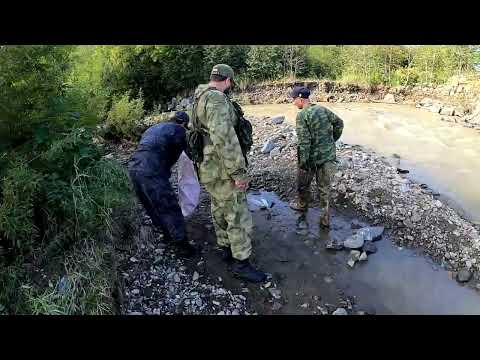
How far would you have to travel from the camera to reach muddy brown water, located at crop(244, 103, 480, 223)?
21.0 feet

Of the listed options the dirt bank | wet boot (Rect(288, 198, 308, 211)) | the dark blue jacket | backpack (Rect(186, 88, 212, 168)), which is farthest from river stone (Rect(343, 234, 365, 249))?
the dirt bank

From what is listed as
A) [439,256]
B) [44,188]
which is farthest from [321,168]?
[44,188]

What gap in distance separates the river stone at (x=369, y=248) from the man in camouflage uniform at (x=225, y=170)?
4.51 feet

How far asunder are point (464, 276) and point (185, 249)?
2920mm

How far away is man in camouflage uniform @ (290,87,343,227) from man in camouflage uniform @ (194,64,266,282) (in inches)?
48.2

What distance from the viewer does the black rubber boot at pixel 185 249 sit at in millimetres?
4219

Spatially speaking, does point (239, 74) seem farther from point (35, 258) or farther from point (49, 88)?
point (35, 258)

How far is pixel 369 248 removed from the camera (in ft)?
15.3

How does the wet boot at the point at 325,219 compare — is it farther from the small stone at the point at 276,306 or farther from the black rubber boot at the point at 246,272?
the small stone at the point at 276,306

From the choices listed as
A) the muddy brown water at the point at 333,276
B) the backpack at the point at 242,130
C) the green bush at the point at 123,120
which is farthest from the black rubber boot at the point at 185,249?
the green bush at the point at 123,120

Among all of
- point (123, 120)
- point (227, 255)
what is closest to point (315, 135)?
point (227, 255)

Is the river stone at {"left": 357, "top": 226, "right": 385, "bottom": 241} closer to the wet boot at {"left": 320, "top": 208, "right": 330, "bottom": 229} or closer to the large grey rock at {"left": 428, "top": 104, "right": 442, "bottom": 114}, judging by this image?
the wet boot at {"left": 320, "top": 208, "right": 330, "bottom": 229}

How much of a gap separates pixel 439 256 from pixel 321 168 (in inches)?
65.2

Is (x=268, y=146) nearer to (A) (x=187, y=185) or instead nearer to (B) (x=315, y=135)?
(B) (x=315, y=135)
